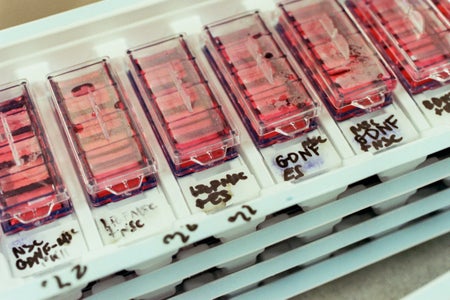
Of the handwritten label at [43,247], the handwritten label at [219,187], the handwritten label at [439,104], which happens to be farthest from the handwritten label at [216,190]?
the handwritten label at [439,104]

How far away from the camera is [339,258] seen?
3.12 ft

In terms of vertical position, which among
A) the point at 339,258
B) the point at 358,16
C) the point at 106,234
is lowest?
the point at 339,258

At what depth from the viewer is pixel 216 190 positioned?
0.80m

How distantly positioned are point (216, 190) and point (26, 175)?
8.2 inches

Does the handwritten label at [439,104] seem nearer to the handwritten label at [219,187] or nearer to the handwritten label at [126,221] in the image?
the handwritten label at [219,187]

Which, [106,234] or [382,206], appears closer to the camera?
[106,234]

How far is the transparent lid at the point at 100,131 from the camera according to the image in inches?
31.0

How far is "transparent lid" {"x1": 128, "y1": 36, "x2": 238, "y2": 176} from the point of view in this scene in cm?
81

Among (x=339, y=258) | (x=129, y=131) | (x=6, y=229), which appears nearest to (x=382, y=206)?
(x=339, y=258)

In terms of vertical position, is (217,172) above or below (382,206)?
above

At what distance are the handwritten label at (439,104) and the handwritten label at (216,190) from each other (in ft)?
0.80

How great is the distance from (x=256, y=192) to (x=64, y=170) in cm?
22

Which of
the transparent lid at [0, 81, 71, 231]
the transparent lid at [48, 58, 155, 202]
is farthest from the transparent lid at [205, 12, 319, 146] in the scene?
the transparent lid at [0, 81, 71, 231]

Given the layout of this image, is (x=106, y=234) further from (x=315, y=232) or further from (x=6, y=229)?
(x=315, y=232)
